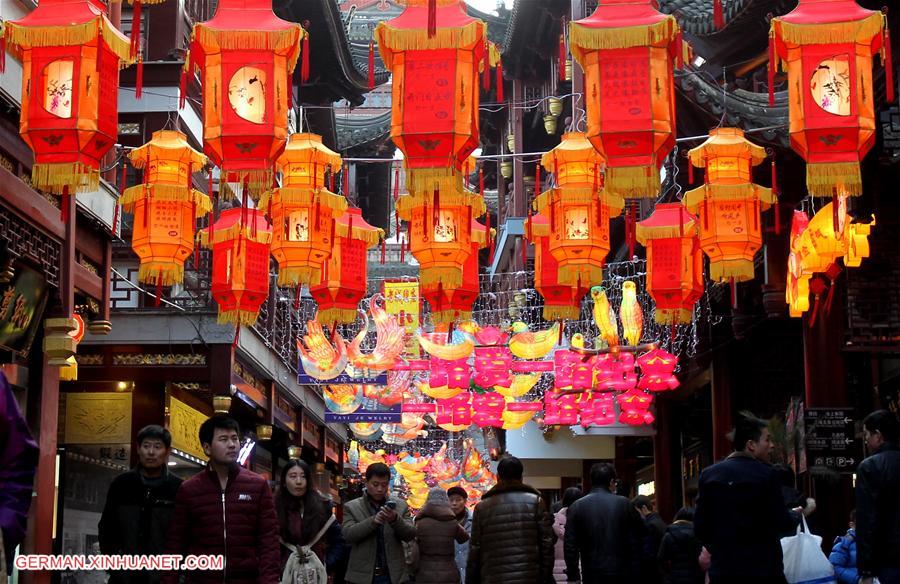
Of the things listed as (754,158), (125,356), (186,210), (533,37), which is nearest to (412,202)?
(186,210)

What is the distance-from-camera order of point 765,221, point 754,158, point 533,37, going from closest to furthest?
point 754,158 → point 765,221 → point 533,37

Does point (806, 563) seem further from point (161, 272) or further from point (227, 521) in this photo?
point (161, 272)

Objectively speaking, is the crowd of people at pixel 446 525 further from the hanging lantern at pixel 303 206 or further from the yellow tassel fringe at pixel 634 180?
the hanging lantern at pixel 303 206

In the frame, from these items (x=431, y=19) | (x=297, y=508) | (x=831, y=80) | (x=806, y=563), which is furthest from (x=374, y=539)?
(x=831, y=80)

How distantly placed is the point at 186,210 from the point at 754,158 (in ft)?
17.8

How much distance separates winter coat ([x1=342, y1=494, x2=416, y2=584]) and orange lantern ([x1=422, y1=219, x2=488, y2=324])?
5.51m

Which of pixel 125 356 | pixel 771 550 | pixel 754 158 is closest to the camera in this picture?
pixel 771 550

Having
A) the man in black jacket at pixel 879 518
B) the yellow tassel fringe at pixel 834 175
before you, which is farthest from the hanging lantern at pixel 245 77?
the man in black jacket at pixel 879 518

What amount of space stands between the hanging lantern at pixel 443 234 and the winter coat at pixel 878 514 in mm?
7021

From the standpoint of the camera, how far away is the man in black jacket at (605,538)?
9.62 meters

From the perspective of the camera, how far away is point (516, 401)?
23.5 metres

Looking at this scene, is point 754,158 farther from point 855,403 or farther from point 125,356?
point 125,356

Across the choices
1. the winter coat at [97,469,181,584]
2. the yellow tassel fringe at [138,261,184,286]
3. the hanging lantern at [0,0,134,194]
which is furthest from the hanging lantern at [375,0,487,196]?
the yellow tassel fringe at [138,261,184,286]

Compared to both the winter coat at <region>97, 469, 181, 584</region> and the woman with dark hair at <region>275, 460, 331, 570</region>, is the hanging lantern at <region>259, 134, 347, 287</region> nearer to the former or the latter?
the woman with dark hair at <region>275, 460, 331, 570</region>
